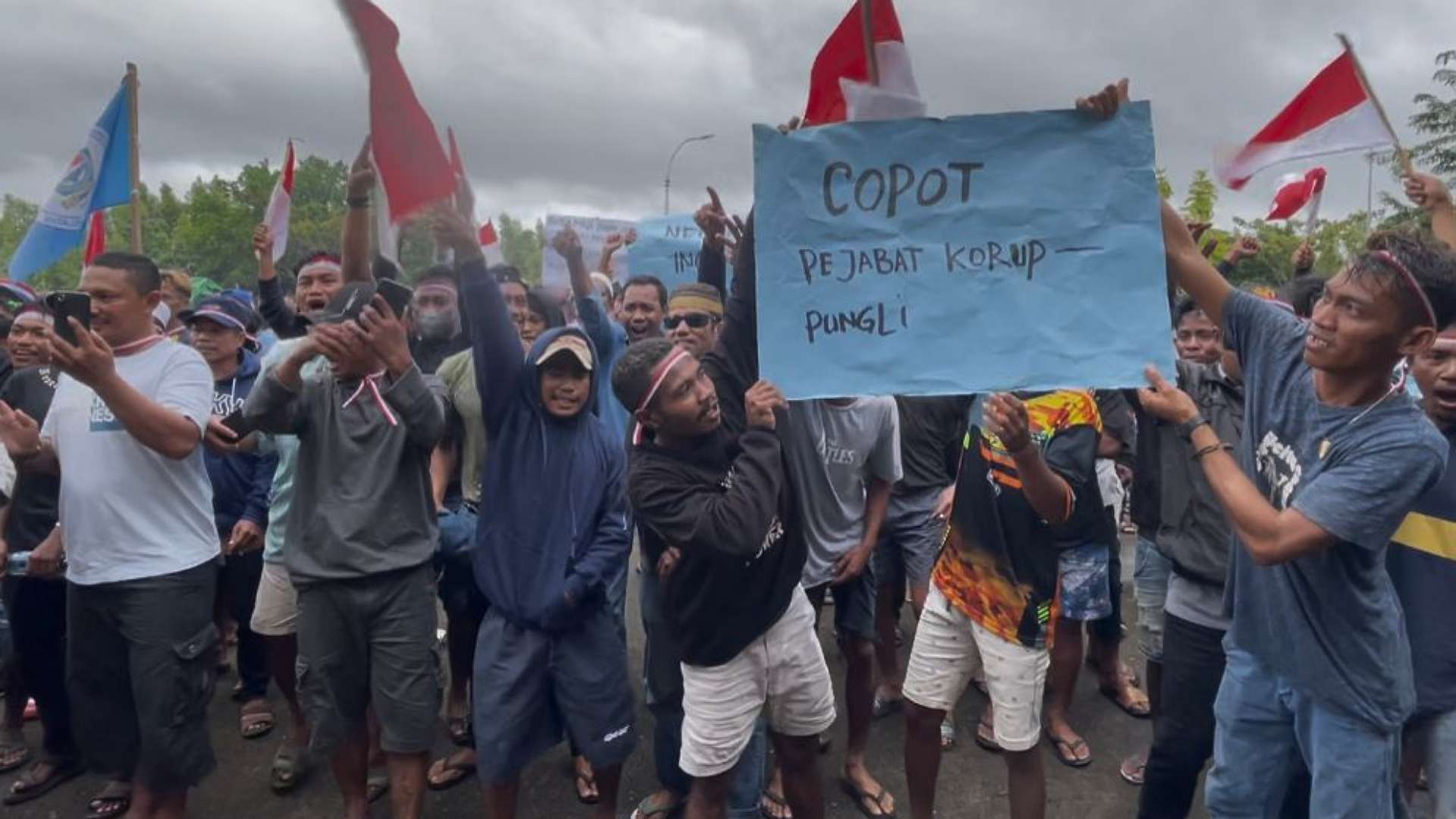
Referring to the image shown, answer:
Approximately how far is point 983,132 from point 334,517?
243cm

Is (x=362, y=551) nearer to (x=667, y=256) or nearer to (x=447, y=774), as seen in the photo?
(x=447, y=774)

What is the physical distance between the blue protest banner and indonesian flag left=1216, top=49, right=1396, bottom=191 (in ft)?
4.54

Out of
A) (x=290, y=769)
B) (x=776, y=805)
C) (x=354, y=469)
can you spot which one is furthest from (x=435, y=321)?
(x=776, y=805)

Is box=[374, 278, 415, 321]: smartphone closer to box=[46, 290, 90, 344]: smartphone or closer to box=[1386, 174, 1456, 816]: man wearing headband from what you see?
box=[46, 290, 90, 344]: smartphone

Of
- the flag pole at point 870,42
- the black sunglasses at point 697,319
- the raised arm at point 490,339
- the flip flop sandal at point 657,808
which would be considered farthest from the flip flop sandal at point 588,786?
the flag pole at point 870,42

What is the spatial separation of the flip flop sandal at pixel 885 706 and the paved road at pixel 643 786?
0.19 ft

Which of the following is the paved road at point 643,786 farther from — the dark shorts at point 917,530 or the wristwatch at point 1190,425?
the wristwatch at point 1190,425

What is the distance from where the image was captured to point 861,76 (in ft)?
8.55

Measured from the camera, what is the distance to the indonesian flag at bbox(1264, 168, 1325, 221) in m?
4.20

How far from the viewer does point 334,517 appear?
3.07 m

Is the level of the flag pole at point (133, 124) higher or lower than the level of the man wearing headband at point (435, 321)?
higher

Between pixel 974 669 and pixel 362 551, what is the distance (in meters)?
2.16

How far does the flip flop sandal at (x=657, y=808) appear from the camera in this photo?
340 centimetres

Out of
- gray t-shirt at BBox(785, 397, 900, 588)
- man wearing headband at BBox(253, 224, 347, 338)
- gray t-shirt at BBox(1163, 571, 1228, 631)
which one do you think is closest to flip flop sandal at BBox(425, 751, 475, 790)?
gray t-shirt at BBox(785, 397, 900, 588)
